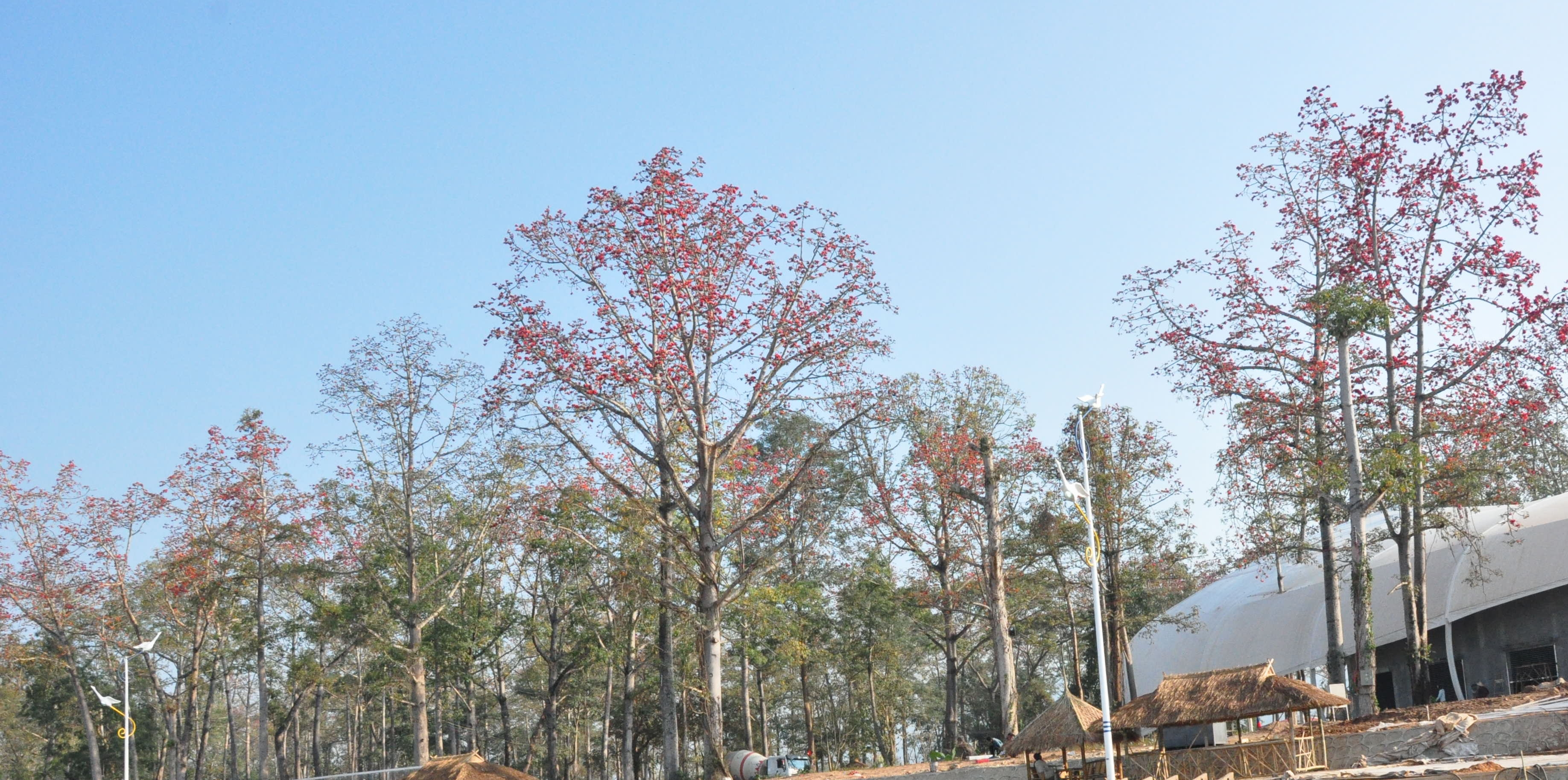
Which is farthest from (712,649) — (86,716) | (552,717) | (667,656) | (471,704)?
(86,716)

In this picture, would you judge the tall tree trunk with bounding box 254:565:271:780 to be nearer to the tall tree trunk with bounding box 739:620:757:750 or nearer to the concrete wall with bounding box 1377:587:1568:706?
the tall tree trunk with bounding box 739:620:757:750

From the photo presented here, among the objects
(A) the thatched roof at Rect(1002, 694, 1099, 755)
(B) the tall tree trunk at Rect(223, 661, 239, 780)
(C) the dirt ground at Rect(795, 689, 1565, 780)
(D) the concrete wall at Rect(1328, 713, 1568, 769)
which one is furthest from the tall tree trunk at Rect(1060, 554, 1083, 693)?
(B) the tall tree trunk at Rect(223, 661, 239, 780)

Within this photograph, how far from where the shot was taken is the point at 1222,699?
68.5 ft

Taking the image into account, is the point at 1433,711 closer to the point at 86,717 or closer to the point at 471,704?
the point at 471,704

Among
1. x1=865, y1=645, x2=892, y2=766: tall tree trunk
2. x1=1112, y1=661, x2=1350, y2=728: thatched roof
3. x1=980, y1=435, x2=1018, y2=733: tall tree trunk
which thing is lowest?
x1=865, y1=645, x2=892, y2=766: tall tree trunk

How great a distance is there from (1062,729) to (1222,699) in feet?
10.3

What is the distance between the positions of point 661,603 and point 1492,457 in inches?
663

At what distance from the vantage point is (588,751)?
53125mm

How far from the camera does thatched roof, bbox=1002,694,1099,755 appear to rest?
72.5ft

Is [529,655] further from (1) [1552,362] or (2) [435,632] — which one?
(1) [1552,362]

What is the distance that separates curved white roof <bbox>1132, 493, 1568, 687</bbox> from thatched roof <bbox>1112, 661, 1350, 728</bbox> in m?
5.92

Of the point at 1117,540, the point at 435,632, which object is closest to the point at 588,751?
the point at 435,632

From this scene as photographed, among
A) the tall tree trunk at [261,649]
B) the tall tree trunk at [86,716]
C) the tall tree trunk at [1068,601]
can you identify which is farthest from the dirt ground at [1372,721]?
the tall tree trunk at [86,716]

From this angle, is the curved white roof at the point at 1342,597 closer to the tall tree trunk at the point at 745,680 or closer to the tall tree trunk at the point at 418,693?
the tall tree trunk at the point at 745,680
